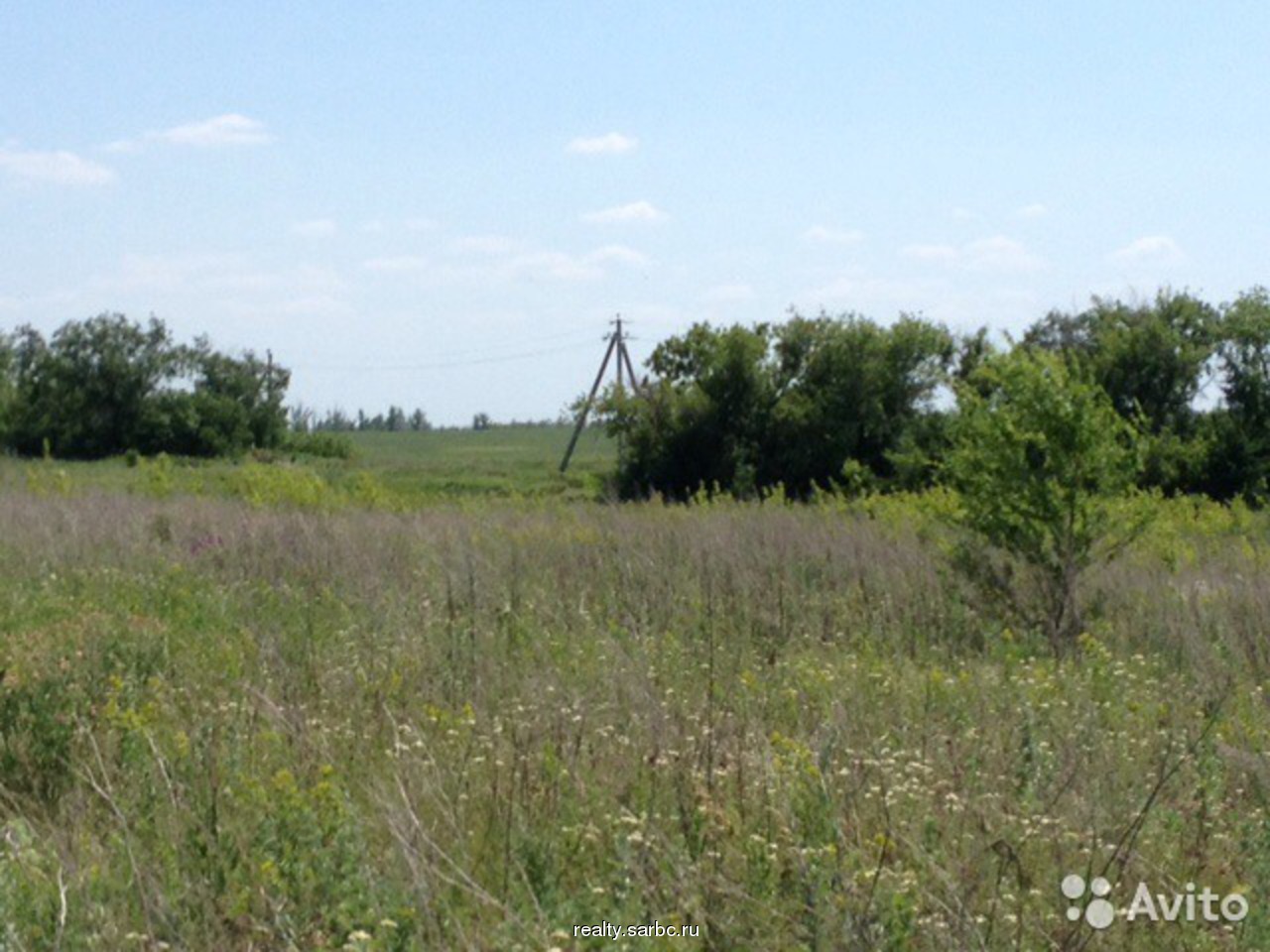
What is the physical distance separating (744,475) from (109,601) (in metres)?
27.3

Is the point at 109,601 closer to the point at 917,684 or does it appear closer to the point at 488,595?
the point at 488,595

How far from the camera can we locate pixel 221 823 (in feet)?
16.1

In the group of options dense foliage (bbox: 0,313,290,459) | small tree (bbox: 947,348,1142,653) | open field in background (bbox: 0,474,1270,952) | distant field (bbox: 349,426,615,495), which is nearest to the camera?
open field in background (bbox: 0,474,1270,952)

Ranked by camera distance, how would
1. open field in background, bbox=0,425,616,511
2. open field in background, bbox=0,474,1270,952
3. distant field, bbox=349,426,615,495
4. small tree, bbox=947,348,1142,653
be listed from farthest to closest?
1. distant field, bbox=349,426,615,495
2. open field in background, bbox=0,425,616,511
3. small tree, bbox=947,348,1142,653
4. open field in background, bbox=0,474,1270,952

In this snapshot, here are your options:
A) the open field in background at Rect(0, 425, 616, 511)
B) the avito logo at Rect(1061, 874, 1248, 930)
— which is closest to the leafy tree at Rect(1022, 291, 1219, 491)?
the open field in background at Rect(0, 425, 616, 511)

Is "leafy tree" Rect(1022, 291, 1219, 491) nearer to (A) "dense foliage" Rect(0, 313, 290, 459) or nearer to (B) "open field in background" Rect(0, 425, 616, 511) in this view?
(B) "open field in background" Rect(0, 425, 616, 511)

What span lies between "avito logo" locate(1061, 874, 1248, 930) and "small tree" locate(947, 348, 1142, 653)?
778 cm

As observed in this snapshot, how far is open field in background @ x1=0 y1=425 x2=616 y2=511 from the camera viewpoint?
96.5ft

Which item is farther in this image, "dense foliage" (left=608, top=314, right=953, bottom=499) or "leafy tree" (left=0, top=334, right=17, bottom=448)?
"leafy tree" (left=0, top=334, right=17, bottom=448)

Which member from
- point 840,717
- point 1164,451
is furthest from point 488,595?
point 1164,451

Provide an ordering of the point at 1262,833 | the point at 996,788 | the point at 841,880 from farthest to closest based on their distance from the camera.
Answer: the point at 996,788 → the point at 1262,833 → the point at 841,880

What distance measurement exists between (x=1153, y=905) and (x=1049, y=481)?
325 inches

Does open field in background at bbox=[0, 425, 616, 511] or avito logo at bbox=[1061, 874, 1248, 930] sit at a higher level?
open field in background at bbox=[0, 425, 616, 511]

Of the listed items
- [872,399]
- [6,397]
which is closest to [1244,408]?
[872,399]
